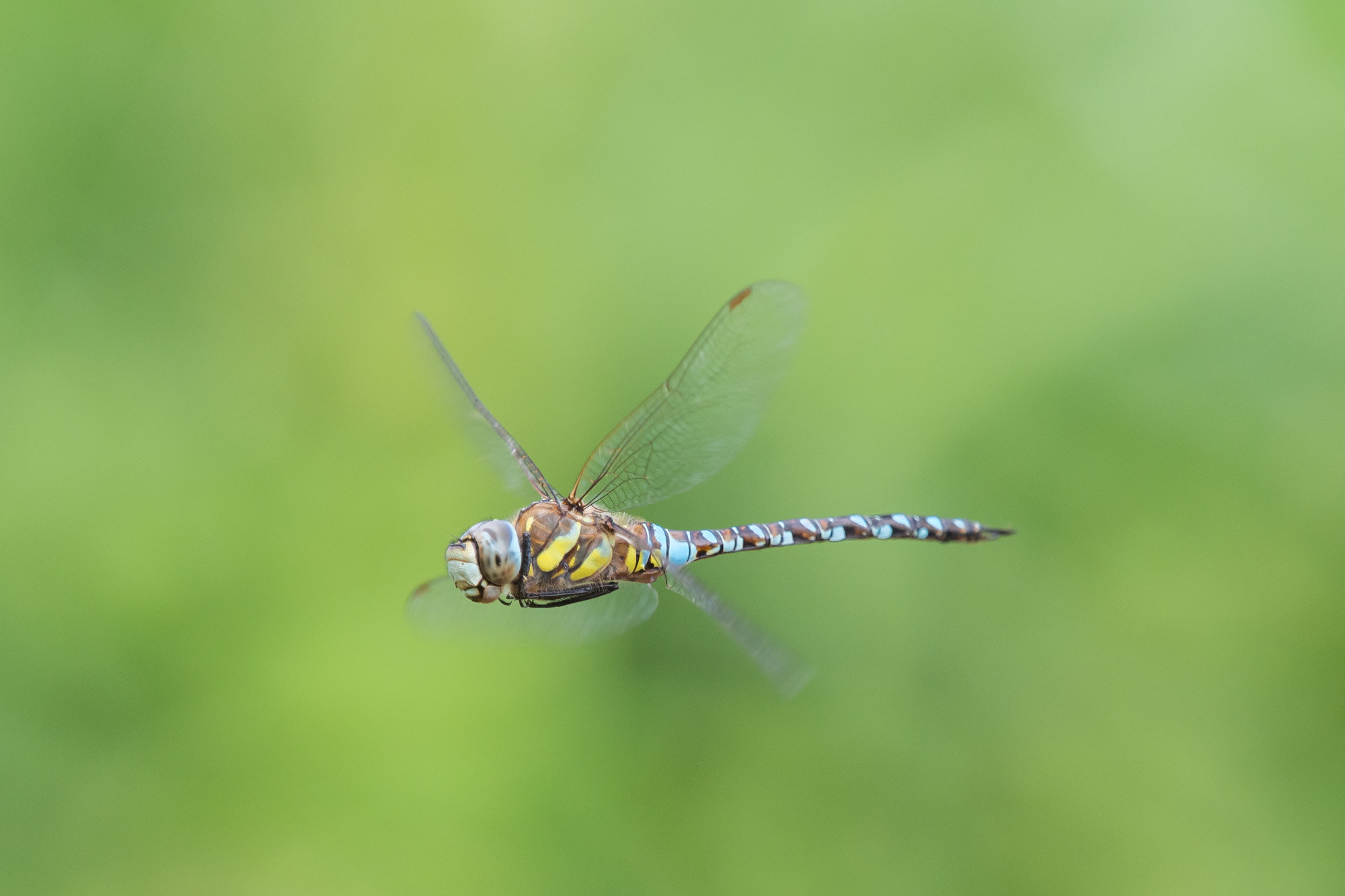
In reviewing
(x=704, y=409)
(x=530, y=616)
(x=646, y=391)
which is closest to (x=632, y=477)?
(x=704, y=409)

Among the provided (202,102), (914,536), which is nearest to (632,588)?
(914,536)

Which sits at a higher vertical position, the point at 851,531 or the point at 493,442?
the point at 493,442

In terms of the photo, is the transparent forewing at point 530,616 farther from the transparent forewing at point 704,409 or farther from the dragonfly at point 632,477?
the transparent forewing at point 704,409

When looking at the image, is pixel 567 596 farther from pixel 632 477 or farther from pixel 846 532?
pixel 846 532

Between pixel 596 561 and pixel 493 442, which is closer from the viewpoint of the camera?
pixel 596 561

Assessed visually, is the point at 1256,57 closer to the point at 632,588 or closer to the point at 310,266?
the point at 632,588

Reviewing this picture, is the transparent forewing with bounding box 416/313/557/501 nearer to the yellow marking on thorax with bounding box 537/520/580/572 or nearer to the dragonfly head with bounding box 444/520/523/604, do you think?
the yellow marking on thorax with bounding box 537/520/580/572

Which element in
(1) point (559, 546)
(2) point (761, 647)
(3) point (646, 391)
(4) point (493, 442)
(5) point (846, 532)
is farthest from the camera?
(3) point (646, 391)

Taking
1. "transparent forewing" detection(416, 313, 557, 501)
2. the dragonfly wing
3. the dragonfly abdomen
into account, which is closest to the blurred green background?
the dragonfly abdomen
